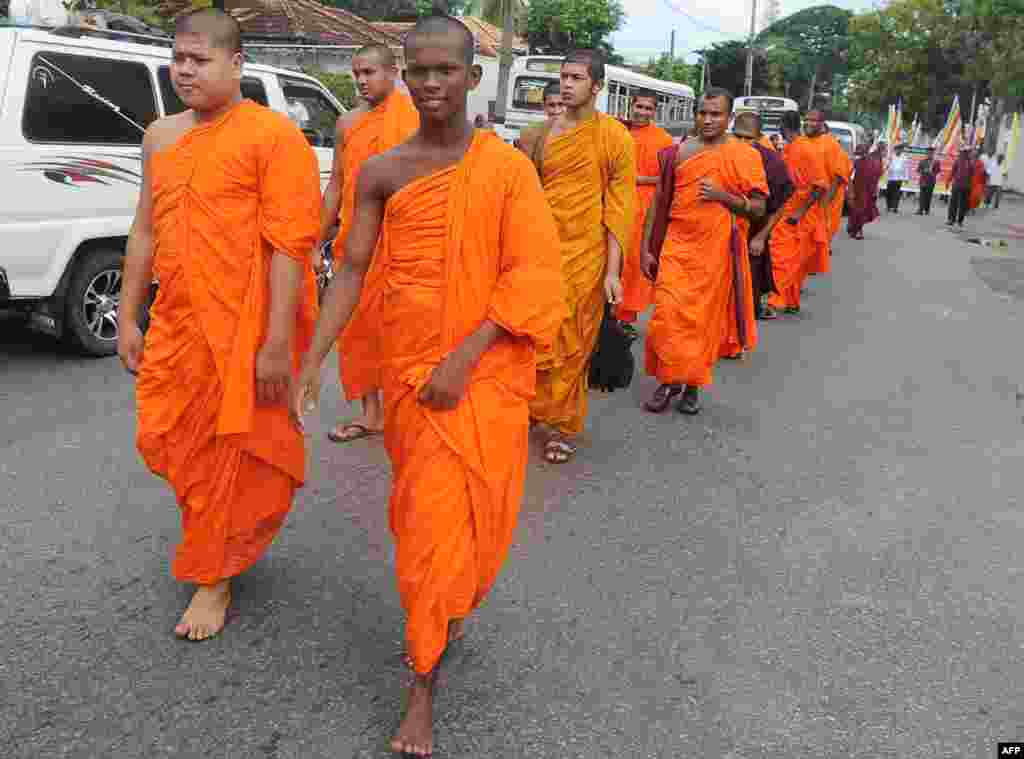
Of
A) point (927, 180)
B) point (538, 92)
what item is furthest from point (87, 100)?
point (927, 180)

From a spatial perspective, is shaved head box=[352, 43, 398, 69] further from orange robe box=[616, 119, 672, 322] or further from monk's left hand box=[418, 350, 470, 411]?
monk's left hand box=[418, 350, 470, 411]

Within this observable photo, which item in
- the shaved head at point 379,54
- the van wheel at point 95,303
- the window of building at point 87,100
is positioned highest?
the shaved head at point 379,54

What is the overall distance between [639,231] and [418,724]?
6.54m

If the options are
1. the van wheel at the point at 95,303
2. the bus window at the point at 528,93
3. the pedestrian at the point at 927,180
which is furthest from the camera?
the pedestrian at the point at 927,180

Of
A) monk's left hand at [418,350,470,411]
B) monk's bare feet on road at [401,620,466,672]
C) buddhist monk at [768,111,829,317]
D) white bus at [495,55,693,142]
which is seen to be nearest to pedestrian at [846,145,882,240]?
white bus at [495,55,693,142]

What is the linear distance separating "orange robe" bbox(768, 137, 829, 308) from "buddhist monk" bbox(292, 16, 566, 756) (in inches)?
300

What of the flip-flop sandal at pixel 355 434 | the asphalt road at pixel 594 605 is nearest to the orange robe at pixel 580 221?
the asphalt road at pixel 594 605

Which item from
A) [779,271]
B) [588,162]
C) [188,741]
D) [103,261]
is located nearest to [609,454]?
[588,162]

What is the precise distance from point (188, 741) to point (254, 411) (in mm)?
967

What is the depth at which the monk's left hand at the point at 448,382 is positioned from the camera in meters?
2.64

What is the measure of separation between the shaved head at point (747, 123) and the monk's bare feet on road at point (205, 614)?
6145 millimetres

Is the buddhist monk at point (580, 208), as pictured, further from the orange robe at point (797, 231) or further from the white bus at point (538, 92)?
the white bus at point (538, 92)

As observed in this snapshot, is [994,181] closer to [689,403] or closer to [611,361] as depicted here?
[689,403]

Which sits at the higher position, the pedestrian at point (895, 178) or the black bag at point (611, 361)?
the pedestrian at point (895, 178)
